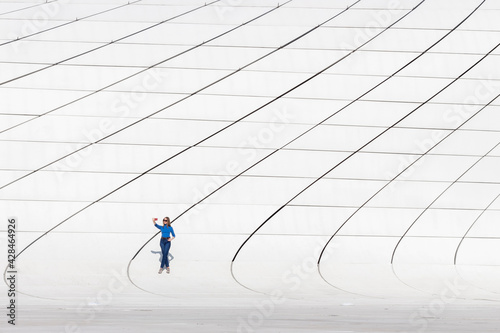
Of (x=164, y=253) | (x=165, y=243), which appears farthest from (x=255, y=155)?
(x=164, y=253)

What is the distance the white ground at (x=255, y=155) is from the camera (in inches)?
500

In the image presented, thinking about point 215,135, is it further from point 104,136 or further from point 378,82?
point 378,82

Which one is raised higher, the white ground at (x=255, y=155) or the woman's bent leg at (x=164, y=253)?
the white ground at (x=255, y=155)

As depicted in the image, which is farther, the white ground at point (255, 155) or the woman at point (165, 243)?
the woman at point (165, 243)

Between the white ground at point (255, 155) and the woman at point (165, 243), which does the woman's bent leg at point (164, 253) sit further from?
the white ground at point (255, 155)

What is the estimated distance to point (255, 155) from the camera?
650 inches

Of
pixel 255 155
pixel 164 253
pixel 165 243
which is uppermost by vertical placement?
pixel 255 155

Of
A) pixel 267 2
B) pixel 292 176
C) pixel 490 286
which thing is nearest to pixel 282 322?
pixel 490 286

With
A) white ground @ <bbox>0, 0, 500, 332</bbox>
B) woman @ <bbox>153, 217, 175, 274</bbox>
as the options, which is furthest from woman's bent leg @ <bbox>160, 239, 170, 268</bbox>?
white ground @ <bbox>0, 0, 500, 332</bbox>

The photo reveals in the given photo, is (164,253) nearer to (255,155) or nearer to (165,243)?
(165,243)

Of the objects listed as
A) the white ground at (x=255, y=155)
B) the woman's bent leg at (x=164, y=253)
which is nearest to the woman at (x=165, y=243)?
the woman's bent leg at (x=164, y=253)

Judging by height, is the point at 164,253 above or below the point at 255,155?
below

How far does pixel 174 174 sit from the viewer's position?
16.0 meters

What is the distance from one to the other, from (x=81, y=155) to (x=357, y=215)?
660 cm
